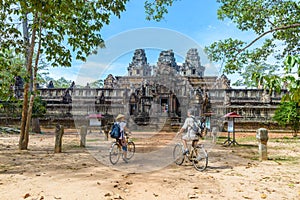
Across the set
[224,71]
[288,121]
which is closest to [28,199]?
[224,71]

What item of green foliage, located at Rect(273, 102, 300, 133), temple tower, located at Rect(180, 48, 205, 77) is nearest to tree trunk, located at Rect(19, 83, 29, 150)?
green foliage, located at Rect(273, 102, 300, 133)

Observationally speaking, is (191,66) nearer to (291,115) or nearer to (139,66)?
(139,66)

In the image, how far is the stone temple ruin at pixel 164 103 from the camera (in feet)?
85.3

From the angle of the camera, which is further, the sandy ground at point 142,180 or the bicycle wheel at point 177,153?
the bicycle wheel at point 177,153

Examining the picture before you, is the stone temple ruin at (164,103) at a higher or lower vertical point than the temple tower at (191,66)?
lower

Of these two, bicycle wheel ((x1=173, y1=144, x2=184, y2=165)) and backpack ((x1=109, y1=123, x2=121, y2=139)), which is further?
bicycle wheel ((x1=173, y1=144, x2=184, y2=165))

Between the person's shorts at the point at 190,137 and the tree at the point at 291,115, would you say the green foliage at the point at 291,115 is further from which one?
the person's shorts at the point at 190,137

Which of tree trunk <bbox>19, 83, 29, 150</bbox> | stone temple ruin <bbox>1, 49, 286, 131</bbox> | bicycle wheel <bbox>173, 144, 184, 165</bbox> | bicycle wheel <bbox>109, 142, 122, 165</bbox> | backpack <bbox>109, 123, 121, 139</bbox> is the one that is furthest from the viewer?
stone temple ruin <bbox>1, 49, 286, 131</bbox>

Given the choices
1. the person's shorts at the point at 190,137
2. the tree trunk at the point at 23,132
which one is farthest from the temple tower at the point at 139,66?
the person's shorts at the point at 190,137

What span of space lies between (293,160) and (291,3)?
7084mm

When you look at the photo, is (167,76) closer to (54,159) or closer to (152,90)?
(152,90)

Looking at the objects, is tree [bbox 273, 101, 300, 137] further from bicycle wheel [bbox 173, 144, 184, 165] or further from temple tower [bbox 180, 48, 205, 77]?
temple tower [bbox 180, 48, 205, 77]

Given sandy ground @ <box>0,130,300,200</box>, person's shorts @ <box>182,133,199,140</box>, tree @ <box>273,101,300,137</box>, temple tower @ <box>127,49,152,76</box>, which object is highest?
temple tower @ <box>127,49,152,76</box>

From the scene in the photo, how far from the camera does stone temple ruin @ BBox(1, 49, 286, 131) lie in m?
26.0
